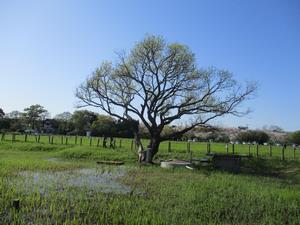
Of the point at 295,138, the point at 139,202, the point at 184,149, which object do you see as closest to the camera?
the point at 139,202

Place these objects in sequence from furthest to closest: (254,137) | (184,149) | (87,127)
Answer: (87,127), (254,137), (184,149)

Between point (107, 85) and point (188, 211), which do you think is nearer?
point (188, 211)

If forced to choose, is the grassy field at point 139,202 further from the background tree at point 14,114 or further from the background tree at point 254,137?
the background tree at point 14,114

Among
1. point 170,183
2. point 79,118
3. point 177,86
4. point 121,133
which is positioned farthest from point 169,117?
point 79,118

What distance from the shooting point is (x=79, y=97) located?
95.0ft

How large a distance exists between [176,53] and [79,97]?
28.5 feet

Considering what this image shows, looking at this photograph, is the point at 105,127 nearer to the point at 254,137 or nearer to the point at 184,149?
the point at 254,137

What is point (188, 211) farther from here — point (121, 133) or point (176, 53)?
point (121, 133)

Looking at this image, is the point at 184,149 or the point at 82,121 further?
the point at 82,121

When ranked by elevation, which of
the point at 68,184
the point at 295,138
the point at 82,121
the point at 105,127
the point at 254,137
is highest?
the point at 82,121

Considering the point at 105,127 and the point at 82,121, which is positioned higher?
the point at 82,121

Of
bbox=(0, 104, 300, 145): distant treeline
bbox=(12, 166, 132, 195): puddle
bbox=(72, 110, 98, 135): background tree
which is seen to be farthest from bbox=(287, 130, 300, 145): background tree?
bbox=(12, 166, 132, 195): puddle

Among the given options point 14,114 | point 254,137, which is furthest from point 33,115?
point 254,137

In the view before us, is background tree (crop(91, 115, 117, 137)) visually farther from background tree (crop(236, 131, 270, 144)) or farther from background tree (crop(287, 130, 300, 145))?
background tree (crop(287, 130, 300, 145))
